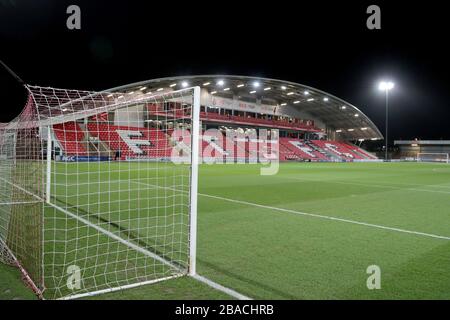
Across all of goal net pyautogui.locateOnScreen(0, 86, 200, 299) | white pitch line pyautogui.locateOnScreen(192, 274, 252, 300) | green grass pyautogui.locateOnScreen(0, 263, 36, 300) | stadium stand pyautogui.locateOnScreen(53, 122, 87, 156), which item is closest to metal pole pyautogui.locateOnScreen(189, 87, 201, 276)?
goal net pyautogui.locateOnScreen(0, 86, 200, 299)

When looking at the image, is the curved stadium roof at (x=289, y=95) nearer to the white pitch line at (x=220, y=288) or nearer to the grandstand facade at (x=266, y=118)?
the grandstand facade at (x=266, y=118)

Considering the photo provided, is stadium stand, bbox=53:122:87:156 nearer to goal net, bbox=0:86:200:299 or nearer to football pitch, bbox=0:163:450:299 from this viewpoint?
goal net, bbox=0:86:200:299

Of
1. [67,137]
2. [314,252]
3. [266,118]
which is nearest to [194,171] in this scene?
[314,252]

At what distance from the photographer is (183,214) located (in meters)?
7.84

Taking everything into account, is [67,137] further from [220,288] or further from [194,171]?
[220,288]

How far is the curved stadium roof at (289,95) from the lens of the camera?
42.4m

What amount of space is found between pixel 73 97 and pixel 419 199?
32.7 ft

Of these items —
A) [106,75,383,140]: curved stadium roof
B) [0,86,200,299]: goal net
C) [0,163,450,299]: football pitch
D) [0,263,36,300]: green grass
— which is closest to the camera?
[0,263,36,300]: green grass

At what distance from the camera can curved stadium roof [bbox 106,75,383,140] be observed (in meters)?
42.4

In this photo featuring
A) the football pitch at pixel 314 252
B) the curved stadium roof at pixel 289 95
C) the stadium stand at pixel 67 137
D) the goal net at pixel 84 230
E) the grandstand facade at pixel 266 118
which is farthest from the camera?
the grandstand facade at pixel 266 118

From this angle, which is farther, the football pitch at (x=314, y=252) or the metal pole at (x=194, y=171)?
the metal pole at (x=194, y=171)

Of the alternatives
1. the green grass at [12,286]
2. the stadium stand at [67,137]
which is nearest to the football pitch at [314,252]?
the green grass at [12,286]
